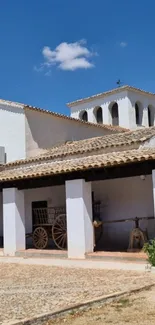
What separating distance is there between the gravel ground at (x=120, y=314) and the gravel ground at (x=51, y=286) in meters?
0.47

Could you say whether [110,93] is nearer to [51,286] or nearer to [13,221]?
[13,221]

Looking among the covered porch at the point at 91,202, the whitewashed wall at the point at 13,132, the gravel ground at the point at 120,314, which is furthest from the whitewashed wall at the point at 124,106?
the gravel ground at the point at 120,314

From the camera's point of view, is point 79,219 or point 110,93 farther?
point 110,93

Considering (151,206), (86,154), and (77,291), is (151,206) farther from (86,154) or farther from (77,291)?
(77,291)

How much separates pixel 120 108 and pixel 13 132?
1088 centimetres

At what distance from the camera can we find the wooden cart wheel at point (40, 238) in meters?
14.7

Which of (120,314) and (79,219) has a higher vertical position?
(79,219)

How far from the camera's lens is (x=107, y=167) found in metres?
12.1

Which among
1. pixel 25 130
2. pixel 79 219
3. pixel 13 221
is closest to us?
pixel 79 219

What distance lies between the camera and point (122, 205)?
46.7 feet

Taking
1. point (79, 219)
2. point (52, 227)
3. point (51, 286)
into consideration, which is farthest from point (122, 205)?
point (51, 286)

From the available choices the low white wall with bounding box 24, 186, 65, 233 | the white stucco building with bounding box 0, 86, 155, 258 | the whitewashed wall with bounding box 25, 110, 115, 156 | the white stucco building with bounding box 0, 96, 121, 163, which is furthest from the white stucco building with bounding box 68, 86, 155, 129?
the low white wall with bounding box 24, 186, 65, 233

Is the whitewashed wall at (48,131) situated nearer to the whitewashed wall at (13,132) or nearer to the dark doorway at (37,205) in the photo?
the whitewashed wall at (13,132)

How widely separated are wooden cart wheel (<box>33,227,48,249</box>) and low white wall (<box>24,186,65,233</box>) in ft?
5.33
